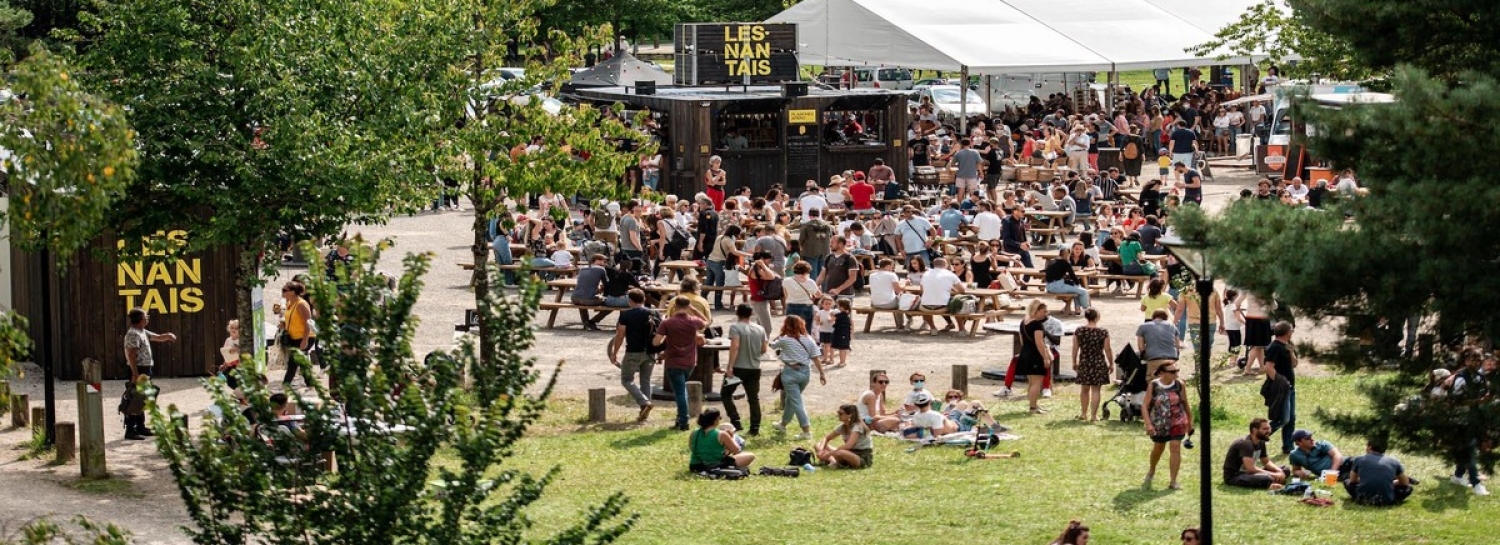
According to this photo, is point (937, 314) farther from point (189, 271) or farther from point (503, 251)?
point (189, 271)

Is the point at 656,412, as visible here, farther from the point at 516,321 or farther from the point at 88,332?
the point at 516,321

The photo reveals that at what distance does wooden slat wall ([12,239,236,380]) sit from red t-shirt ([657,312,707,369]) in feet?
16.1

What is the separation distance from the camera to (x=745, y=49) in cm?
3825

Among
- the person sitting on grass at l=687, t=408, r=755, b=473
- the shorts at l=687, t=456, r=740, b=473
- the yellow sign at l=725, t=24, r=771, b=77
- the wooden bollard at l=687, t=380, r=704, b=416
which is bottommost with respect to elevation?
the shorts at l=687, t=456, r=740, b=473

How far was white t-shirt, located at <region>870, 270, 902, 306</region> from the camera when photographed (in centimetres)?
2420

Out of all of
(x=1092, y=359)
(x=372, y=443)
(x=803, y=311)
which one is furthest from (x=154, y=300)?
(x=372, y=443)

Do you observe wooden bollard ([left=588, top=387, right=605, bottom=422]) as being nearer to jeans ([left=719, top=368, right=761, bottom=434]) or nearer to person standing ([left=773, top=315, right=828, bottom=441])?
jeans ([left=719, top=368, right=761, bottom=434])

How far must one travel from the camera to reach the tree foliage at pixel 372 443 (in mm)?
9625

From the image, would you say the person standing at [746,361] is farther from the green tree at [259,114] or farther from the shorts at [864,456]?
the green tree at [259,114]

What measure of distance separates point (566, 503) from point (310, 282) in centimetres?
652

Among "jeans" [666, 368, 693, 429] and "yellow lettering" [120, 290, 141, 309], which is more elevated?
"yellow lettering" [120, 290, 141, 309]

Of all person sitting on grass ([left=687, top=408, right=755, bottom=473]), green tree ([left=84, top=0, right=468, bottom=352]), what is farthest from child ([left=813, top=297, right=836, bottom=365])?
green tree ([left=84, top=0, right=468, bottom=352])

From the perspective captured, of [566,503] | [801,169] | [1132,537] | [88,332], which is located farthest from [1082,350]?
[801,169]

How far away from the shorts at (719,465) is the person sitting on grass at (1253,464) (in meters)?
3.99
